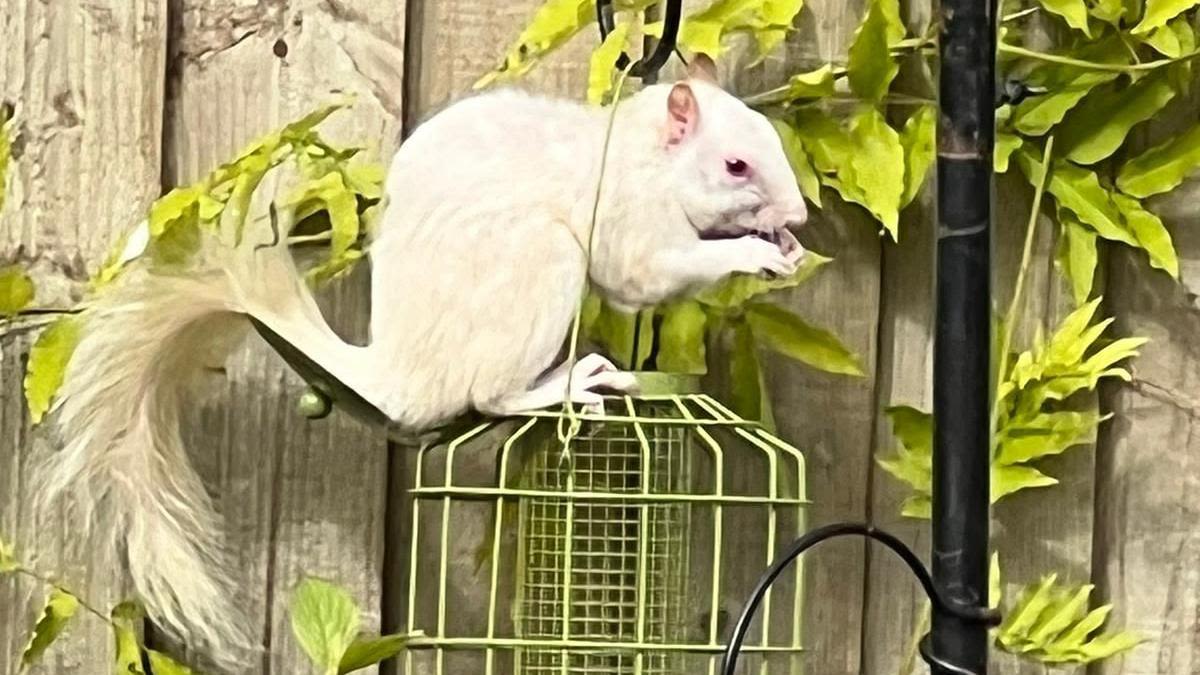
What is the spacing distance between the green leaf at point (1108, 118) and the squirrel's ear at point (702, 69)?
247mm

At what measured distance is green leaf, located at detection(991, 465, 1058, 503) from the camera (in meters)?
0.89

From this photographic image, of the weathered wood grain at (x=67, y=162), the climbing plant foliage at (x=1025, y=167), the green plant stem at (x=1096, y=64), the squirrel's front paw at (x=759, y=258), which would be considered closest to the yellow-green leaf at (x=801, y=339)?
the climbing plant foliage at (x=1025, y=167)

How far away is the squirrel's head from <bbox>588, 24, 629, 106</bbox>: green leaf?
55 mm

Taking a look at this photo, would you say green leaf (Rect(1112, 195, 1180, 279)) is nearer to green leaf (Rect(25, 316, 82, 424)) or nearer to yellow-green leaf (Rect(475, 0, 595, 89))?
yellow-green leaf (Rect(475, 0, 595, 89))

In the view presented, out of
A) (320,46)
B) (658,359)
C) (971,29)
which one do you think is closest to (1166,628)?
(658,359)

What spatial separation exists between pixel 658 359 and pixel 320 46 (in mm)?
292

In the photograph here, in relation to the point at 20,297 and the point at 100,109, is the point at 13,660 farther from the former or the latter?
the point at 100,109

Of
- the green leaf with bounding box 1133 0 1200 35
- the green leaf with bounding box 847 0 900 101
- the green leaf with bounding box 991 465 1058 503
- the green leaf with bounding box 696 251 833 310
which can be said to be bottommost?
the green leaf with bounding box 991 465 1058 503

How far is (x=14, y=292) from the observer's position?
0.86m

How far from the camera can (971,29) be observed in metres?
0.63

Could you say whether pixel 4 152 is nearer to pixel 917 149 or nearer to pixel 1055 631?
pixel 917 149

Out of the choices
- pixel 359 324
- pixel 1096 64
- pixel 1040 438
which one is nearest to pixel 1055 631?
pixel 1040 438

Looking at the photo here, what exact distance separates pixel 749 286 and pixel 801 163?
86 mm

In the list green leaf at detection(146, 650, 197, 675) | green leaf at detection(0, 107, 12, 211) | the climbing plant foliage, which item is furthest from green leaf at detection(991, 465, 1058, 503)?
green leaf at detection(0, 107, 12, 211)
